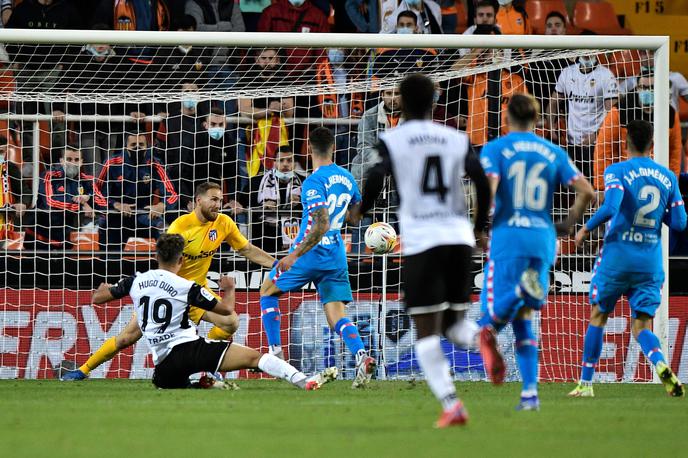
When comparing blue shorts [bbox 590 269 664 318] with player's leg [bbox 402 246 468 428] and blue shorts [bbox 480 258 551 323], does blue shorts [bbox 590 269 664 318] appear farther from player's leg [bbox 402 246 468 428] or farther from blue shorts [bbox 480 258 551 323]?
player's leg [bbox 402 246 468 428]

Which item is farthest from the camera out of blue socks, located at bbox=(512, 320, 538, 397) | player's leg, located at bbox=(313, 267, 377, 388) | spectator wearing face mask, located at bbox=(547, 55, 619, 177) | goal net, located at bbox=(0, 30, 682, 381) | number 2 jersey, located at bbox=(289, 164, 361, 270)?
spectator wearing face mask, located at bbox=(547, 55, 619, 177)

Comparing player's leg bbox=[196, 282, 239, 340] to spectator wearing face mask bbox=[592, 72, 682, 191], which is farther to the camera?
spectator wearing face mask bbox=[592, 72, 682, 191]

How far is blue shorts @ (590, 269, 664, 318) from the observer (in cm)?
951

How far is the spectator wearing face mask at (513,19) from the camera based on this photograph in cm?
1669

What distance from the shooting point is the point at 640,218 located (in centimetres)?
951

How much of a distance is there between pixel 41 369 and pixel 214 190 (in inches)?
117

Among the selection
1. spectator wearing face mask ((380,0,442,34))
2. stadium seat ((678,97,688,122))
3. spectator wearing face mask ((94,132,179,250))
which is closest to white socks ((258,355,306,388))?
spectator wearing face mask ((94,132,179,250))

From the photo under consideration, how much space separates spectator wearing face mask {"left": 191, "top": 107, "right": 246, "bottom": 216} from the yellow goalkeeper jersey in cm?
211

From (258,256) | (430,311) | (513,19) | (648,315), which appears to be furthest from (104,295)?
(513,19)

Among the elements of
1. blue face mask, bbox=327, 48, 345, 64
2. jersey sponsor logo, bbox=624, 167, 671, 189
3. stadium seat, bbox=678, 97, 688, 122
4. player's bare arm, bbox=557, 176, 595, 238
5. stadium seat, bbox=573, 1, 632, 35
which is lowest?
player's bare arm, bbox=557, 176, 595, 238

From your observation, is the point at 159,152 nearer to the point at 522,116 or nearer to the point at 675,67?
the point at 522,116

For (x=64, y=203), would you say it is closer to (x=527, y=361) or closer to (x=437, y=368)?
(x=527, y=361)

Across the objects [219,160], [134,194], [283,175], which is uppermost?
[219,160]

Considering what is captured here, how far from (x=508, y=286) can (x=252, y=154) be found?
7.20 m
